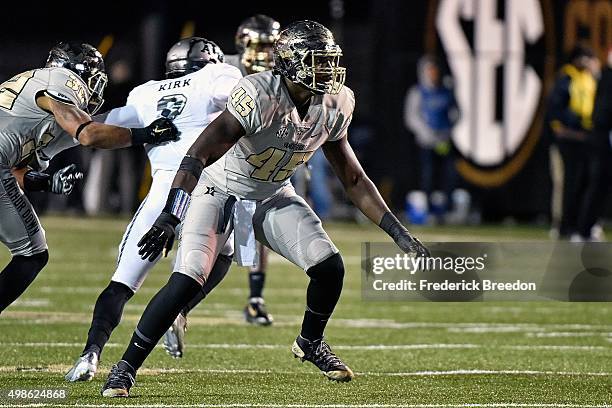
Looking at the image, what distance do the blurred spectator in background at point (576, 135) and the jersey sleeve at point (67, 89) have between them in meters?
8.44

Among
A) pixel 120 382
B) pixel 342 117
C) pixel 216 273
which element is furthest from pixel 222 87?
pixel 120 382

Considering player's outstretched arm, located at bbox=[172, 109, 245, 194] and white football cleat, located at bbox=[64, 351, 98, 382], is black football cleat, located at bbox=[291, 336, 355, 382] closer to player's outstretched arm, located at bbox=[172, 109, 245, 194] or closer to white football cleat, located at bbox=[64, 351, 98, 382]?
white football cleat, located at bbox=[64, 351, 98, 382]

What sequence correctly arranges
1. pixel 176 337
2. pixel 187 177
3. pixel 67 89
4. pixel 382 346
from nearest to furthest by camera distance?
pixel 187 177, pixel 67 89, pixel 176 337, pixel 382 346

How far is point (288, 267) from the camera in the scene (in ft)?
41.7

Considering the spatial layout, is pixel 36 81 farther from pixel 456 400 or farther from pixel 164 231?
pixel 456 400

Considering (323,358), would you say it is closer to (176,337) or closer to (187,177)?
(176,337)

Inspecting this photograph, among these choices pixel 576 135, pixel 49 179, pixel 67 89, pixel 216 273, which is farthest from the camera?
pixel 576 135

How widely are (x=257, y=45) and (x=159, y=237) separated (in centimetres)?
321

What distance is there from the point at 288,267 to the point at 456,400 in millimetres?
6952

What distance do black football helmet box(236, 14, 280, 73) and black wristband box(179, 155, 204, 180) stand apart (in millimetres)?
2873

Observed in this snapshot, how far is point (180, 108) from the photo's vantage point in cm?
658

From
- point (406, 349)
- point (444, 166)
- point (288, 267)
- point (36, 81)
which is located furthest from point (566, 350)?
point (444, 166)

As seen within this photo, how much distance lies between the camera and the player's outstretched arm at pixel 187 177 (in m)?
5.46

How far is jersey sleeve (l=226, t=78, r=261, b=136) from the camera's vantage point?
5738 mm
